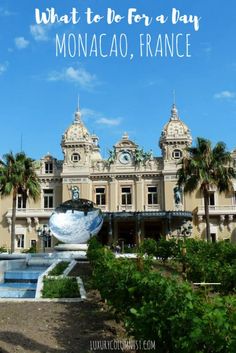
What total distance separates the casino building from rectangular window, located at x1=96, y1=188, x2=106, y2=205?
110 mm

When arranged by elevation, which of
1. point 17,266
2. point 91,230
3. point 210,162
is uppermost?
point 210,162

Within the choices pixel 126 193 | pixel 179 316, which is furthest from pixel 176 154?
pixel 179 316

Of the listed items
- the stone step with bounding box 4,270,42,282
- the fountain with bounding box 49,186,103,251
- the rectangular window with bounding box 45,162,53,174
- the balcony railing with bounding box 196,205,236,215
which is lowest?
the stone step with bounding box 4,270,42,282

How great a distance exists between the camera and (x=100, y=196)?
4972 centimetres

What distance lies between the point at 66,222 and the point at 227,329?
27812 millimetres

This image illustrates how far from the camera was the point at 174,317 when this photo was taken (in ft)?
18.5

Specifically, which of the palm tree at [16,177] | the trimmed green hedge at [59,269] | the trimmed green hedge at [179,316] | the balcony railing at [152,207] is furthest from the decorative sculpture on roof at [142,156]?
the trimmed green hedge at [179,316]

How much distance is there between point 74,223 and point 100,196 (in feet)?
58.0

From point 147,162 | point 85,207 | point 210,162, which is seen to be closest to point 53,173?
point 147,162

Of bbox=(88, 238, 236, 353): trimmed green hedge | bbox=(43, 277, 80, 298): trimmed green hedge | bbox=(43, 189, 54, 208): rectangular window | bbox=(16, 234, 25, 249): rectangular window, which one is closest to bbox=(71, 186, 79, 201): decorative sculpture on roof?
bbox=(43, 189, 54, 208): rectangular window

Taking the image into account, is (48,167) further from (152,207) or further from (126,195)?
(152,207)

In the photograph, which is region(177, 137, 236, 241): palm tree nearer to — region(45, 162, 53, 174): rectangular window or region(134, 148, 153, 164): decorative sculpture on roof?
region(134, 148, 153, 164): decorative sculpture on roof

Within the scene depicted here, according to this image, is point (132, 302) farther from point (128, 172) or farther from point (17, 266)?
point (128, 172)

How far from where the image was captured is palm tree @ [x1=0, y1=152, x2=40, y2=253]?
3662 centimetres
